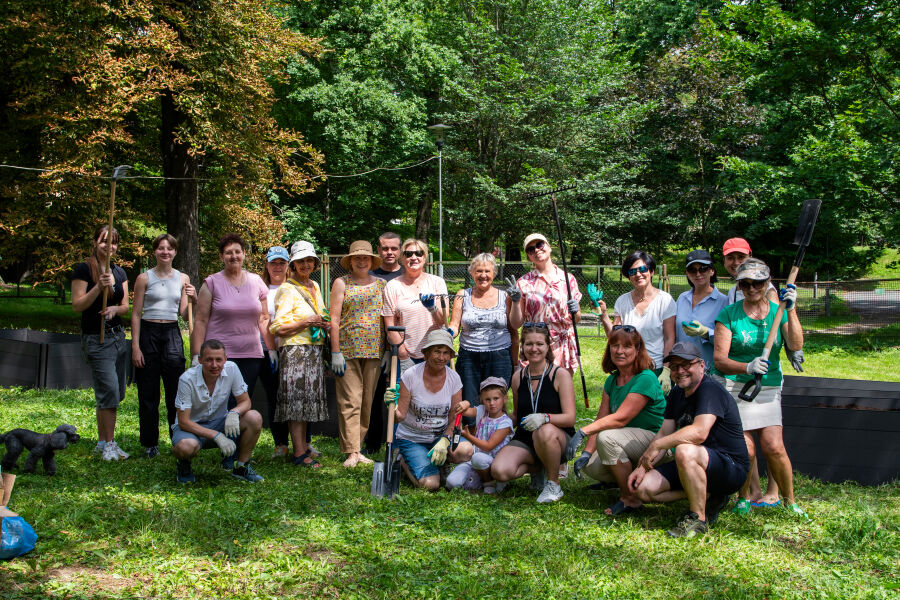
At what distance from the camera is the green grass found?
3234mm

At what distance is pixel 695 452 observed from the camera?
3984mm

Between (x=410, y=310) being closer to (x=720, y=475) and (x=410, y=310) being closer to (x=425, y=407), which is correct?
(x=425, y=407)

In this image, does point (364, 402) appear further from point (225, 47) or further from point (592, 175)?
point (592, 175)

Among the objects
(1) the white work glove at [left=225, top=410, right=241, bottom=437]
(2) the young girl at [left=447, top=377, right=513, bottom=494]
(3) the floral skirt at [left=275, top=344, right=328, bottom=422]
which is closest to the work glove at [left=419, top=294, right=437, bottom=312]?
(2) the young girl at [left=447, top=377, right=513, bottom=494]

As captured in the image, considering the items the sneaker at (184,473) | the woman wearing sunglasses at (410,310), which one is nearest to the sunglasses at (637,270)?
the woman wearing sunglasses at (410,310)

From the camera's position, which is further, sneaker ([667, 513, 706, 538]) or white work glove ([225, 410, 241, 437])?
white work glove ([225, 410, 241, 437])

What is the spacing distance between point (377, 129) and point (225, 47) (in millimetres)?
9554

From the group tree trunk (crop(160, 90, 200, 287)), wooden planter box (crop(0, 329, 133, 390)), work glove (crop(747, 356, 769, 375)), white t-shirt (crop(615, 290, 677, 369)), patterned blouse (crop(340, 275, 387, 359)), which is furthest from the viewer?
tree trunk (crop(160, 90, 200, 287))

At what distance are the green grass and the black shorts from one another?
241 mm

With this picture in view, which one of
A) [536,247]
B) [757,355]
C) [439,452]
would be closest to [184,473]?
[439,452]

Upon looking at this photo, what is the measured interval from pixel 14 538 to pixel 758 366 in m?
4.08

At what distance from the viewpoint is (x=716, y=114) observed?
2211 cm

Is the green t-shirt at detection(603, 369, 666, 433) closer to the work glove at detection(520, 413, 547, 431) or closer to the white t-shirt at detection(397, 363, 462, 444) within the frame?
the work glove at detection(520, 413, 547, 431)


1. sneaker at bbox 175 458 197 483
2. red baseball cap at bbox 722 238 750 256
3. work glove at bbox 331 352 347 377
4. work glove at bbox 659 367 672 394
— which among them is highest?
red baseball cap at bbox 722 238 750 256
